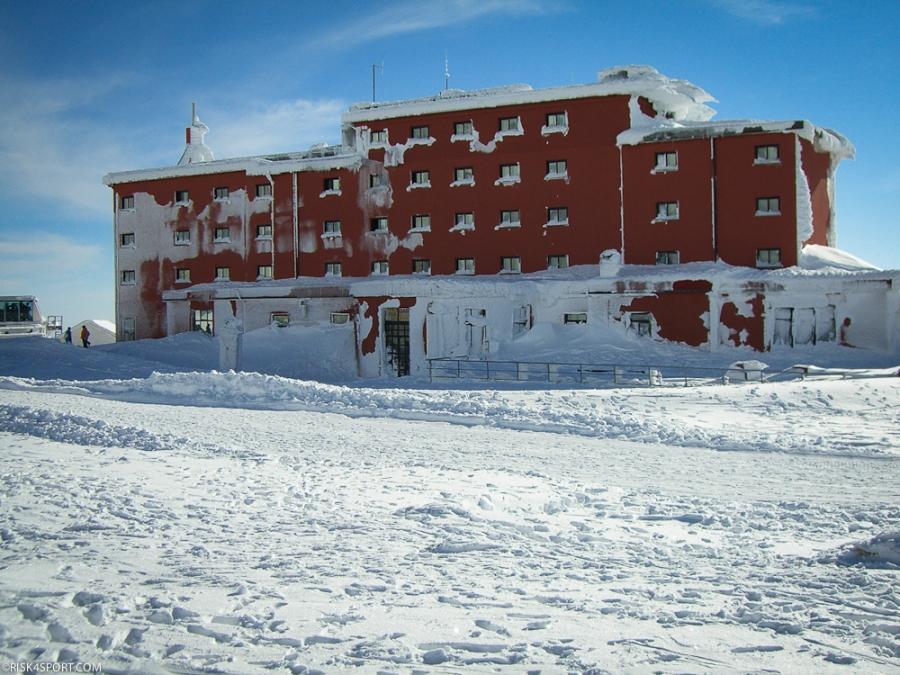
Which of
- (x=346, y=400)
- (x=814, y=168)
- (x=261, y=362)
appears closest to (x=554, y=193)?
(x=814, y=168)

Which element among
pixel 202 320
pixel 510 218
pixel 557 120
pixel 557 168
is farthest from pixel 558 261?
pixel 202 320

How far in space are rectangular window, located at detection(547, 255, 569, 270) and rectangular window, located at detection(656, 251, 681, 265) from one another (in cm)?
423

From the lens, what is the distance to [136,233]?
45406 millimetres

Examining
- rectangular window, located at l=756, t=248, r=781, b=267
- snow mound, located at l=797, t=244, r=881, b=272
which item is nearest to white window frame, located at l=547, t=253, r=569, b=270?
rectangular window, located at l=756, t=248, r=781, b=267

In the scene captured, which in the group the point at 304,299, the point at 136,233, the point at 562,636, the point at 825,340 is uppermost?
the point at 136,233

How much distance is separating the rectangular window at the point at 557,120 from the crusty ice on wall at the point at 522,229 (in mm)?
67

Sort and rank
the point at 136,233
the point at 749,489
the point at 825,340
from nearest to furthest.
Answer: the point at 749,489 → the point at 825,340 → the point at 136,233

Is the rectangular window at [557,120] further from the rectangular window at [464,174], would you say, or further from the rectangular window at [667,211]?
the rectangular window at [667,211]

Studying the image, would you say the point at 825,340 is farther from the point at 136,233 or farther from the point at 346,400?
the point at 136,233

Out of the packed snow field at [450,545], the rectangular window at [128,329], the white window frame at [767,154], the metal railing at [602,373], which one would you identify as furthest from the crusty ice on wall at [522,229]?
the packed snow field at [450,545]

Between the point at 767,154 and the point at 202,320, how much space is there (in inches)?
1190

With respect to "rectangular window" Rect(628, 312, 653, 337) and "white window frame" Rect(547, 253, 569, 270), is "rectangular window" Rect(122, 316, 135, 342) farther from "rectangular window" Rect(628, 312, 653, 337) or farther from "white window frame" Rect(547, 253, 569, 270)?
"rectangular window" Rect(628, 312, 653, 337)

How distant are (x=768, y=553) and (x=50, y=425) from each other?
47.9 ft

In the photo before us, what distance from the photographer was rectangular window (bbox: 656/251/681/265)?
34062mm
